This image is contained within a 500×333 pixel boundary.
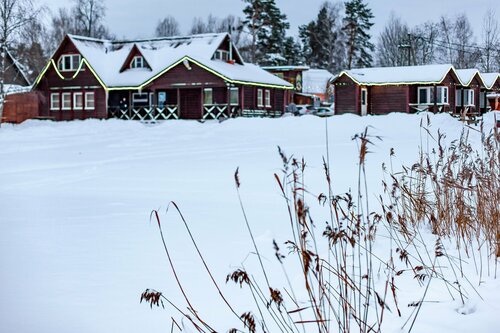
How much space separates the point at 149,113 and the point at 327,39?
3760cm

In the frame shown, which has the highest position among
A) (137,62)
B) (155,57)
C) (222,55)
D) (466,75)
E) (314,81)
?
(314,81)

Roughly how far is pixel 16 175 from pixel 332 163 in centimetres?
616

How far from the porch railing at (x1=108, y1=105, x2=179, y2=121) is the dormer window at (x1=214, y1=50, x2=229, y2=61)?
4.08 meters

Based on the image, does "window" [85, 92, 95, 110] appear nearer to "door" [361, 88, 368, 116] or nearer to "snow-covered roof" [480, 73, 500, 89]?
"door" [361, 88, 368, 116]

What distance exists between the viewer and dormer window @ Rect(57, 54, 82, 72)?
38.3m

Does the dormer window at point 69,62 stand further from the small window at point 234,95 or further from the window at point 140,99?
the small window at point 234,95

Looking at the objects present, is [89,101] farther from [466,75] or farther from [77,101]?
[466,75]

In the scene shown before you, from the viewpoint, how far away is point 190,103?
37.2 meters

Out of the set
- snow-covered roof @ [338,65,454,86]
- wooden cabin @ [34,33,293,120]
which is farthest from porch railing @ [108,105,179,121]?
snow-covered roof @ [338,65,454,86]

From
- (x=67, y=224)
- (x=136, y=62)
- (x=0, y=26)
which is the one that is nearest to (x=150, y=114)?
(x=136, y=62)

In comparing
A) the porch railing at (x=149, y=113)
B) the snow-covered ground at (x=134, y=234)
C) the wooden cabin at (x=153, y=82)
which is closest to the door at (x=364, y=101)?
the wooden cabin at (x=153, y=82)

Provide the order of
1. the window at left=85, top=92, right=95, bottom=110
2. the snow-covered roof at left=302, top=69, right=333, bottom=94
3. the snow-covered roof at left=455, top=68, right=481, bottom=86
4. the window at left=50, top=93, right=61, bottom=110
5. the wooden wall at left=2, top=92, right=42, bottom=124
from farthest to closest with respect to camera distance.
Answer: the snow-covered roof at left=302, top=69, right=333, bottom=94, the window at left=50, top=93, right=61, bottom=110, the wooden wall at left=2, top=92, right=42, bottom=124, the window at left=85, top=92, right=95, bottom=110, the snow-covered roof at left=455, top=68, right=481, bottom=86

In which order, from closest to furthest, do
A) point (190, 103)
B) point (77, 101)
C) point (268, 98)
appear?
1. point (190, 103)
2. point (77, 101)
3. point (268, 98)

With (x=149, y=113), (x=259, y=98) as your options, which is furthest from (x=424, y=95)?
(x=149, y=113)
